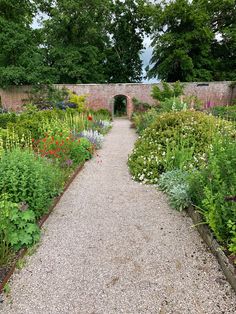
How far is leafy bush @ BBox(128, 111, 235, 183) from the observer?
4602mm

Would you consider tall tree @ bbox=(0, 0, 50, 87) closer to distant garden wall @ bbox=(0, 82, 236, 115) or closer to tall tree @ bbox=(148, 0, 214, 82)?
distant garden wall @ bbox=(0, 82, 236, 115)

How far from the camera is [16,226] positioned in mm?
2662

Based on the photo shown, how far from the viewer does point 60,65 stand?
1922cm

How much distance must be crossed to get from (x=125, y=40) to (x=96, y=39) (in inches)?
144

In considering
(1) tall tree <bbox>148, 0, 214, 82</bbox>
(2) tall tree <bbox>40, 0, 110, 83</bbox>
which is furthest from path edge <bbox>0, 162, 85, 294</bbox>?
(1) tall tree <bbox>148, 0, 214, 82</bbox>

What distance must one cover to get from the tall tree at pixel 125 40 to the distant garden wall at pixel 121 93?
6.89 m

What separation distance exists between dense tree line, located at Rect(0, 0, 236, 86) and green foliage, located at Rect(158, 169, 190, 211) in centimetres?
1494

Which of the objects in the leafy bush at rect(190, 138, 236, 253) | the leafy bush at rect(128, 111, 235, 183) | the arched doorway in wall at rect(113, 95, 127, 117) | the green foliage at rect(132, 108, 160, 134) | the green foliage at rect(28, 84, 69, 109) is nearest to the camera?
the leafy bush at rect(190, 138, 236, 253)

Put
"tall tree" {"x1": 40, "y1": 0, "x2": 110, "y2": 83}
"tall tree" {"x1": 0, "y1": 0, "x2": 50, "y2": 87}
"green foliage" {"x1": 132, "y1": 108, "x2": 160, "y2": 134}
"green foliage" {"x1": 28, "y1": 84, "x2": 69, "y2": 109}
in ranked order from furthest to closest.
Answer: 1. "tall tree" {"x1": 40, "y1": 0, "x2": 110, "y2": 83}
2. "green foliage" {"x1": 28, "y1": 84, "x2": 69, "y2": 109}
3. "tall tree" {"x1": 0, "y1": 0, "x2": 50, "y2": 87}
4. "green foliage" {"x1": 132, "y1": 108, "x2": 160, "y2": 134}

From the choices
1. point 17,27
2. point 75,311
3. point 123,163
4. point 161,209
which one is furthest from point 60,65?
point 75,311

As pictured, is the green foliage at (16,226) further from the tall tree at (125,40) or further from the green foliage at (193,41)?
the tall tree at (125,40)

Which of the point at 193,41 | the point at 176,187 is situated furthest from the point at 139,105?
the point at 176,187

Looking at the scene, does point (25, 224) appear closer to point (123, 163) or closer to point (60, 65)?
point (123, 163)

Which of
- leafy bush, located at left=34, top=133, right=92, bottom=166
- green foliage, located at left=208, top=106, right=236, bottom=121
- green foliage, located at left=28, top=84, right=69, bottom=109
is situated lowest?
leafy bush, located at left=34, top=133, right=92, bottom=166
